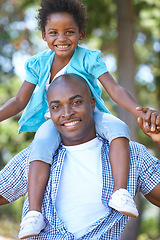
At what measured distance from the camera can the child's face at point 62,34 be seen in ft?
9.80

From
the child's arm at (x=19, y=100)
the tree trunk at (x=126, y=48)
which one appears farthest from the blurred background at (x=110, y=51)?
the child's arm at (x=19, y=100)

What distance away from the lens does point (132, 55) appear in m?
8.89

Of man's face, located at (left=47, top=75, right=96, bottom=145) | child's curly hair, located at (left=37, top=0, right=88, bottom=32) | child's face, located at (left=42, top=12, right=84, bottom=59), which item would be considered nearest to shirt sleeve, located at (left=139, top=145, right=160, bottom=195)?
man's face, located at (left=47, top=75, right=96, bottom=145)

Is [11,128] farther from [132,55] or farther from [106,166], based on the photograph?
[106,166]

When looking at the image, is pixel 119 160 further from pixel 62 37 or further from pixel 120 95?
pixel 62 37

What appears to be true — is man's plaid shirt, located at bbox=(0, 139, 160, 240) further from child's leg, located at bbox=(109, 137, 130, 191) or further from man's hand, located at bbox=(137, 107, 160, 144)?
man's hand, located at bbox=(137, 107, 160, 144)

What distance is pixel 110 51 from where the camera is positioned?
11734 mm

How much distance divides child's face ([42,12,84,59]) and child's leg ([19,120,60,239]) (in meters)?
0.61

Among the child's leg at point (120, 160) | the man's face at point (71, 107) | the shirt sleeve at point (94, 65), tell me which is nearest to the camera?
the child's leg at point (120, 160)

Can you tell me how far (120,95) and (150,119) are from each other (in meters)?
0.42

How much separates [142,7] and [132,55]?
1.29 m

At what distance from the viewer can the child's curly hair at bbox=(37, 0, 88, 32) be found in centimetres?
311

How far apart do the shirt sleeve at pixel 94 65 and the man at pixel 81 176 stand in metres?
0.17

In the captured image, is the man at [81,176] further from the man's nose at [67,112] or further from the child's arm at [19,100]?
the child's arm at [19,100]
